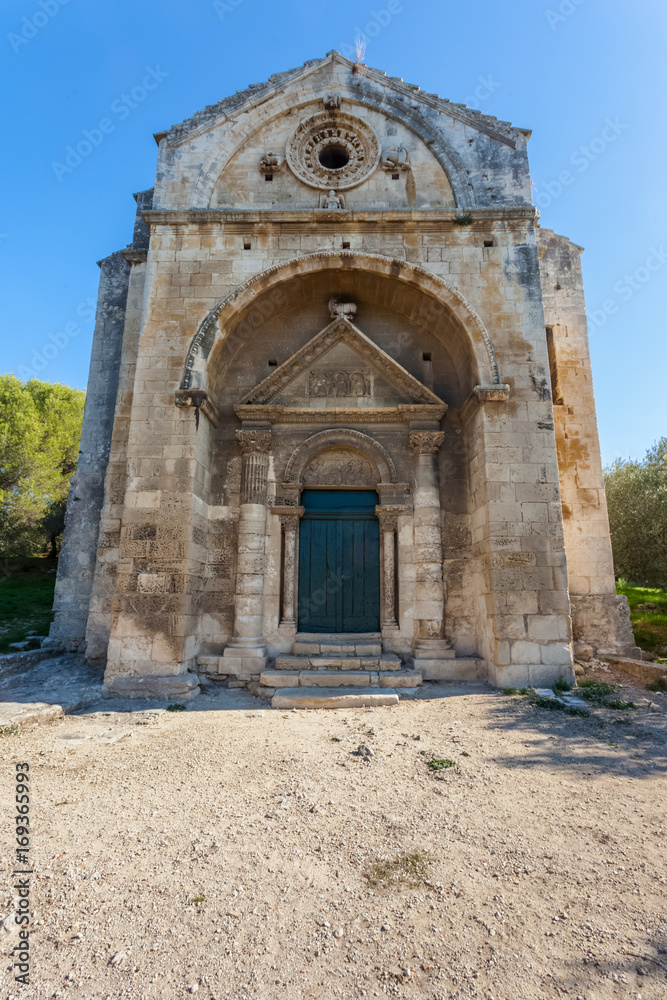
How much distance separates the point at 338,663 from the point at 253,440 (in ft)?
12.3

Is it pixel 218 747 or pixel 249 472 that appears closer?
pixel 218 747

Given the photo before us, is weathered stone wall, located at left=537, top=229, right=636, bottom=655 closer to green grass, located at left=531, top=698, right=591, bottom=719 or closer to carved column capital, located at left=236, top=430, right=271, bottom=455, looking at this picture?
green grass, located at left=531, top=698, right=591, bottom=719

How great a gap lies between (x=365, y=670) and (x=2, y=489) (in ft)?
56.3

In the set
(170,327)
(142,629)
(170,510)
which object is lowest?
(142,629)

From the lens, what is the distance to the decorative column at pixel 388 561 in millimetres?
7840

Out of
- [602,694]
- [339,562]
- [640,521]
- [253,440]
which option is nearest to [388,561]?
[339,562]

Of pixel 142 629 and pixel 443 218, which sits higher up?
pixel 443 218

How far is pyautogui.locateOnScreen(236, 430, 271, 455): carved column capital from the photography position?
8.14 metres

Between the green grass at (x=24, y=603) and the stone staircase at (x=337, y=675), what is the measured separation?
480 cm

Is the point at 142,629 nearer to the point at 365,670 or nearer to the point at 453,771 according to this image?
the point at 365,670

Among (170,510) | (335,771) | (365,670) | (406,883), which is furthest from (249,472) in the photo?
(406,883)

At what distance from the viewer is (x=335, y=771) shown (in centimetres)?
415

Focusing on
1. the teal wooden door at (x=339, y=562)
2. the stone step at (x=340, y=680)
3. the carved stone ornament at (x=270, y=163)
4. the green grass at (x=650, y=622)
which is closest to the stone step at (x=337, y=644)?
the teal wooden door at (x=339, y=562)

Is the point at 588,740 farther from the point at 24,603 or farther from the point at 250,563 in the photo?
the point at 24,603
